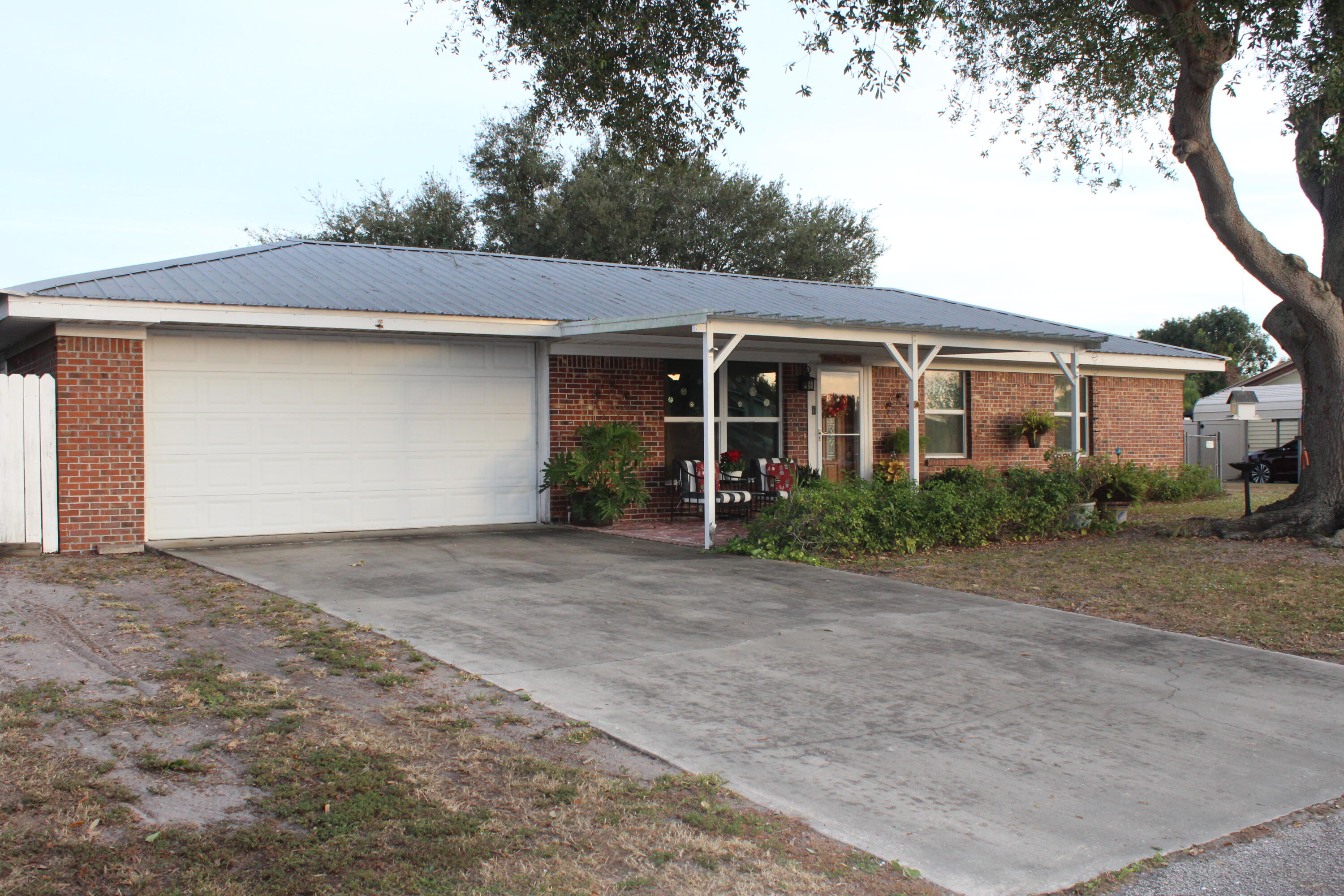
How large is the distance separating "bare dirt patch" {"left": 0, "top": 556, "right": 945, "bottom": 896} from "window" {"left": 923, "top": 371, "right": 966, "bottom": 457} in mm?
12924

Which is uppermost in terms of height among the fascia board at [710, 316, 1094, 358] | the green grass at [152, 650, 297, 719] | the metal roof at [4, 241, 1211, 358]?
the metal roof at [4, 241, 1211, 358]

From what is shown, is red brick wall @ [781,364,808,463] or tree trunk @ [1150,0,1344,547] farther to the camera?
red brick wall @ [781,364,808,463]

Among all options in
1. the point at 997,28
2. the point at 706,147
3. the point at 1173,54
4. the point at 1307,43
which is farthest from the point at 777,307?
the point at 1307,43

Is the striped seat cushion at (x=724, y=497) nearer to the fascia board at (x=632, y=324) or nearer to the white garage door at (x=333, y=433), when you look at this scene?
the white garage door at (x=333, y=433)

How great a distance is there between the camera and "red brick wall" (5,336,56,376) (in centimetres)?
1073

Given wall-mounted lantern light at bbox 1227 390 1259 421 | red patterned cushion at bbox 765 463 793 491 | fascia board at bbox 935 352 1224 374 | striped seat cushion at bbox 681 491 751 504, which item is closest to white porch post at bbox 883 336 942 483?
red patterned cushion at bbox 765 463 793 491

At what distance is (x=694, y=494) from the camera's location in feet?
45.1

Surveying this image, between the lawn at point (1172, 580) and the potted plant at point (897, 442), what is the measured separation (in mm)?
4139

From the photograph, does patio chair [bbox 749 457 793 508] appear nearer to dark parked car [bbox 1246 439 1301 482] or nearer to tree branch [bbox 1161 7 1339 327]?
tree branch [bbox 1161 7 1339 327]

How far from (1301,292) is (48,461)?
13.6 m

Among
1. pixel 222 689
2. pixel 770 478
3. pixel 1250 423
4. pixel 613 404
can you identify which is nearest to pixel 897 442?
pixel 770 478

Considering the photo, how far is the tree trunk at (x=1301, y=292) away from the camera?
1230cm

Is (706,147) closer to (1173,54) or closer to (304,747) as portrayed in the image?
(1173,54)

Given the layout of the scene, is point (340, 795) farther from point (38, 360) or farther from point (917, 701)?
point (38, 360)
